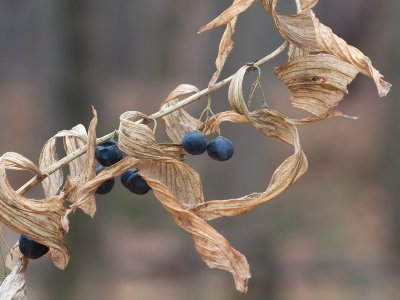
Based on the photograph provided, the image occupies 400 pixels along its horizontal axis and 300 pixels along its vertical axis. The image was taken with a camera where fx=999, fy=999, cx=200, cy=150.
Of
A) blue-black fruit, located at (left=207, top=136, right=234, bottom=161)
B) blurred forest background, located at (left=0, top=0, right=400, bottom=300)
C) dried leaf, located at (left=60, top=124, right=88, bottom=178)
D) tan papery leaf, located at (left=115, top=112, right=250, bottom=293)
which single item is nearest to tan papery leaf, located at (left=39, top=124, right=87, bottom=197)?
dried leaf, located at (left=60, top=124, right=88, bottom=178)

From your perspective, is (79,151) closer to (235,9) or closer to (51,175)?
(51,175)

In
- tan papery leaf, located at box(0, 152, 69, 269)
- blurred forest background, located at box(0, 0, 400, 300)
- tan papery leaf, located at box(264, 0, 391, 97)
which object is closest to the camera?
tan papery leaf, located at box(0, 152, 69, 269)

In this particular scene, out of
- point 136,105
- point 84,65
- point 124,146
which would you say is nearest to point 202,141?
point 124,146

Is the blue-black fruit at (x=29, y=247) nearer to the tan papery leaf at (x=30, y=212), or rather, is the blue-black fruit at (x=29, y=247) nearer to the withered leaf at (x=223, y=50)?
the tan papery leaf at (x=30, y=212)

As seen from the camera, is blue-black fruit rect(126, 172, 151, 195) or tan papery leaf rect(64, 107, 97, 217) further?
blue-black fruit rect(126, 172, 151, 195)

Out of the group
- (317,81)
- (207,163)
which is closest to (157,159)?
(317,81)

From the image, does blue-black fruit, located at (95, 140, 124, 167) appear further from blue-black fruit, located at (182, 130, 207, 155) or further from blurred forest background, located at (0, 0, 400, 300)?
blurred forest background, located at (0, 0, 400, 300)
